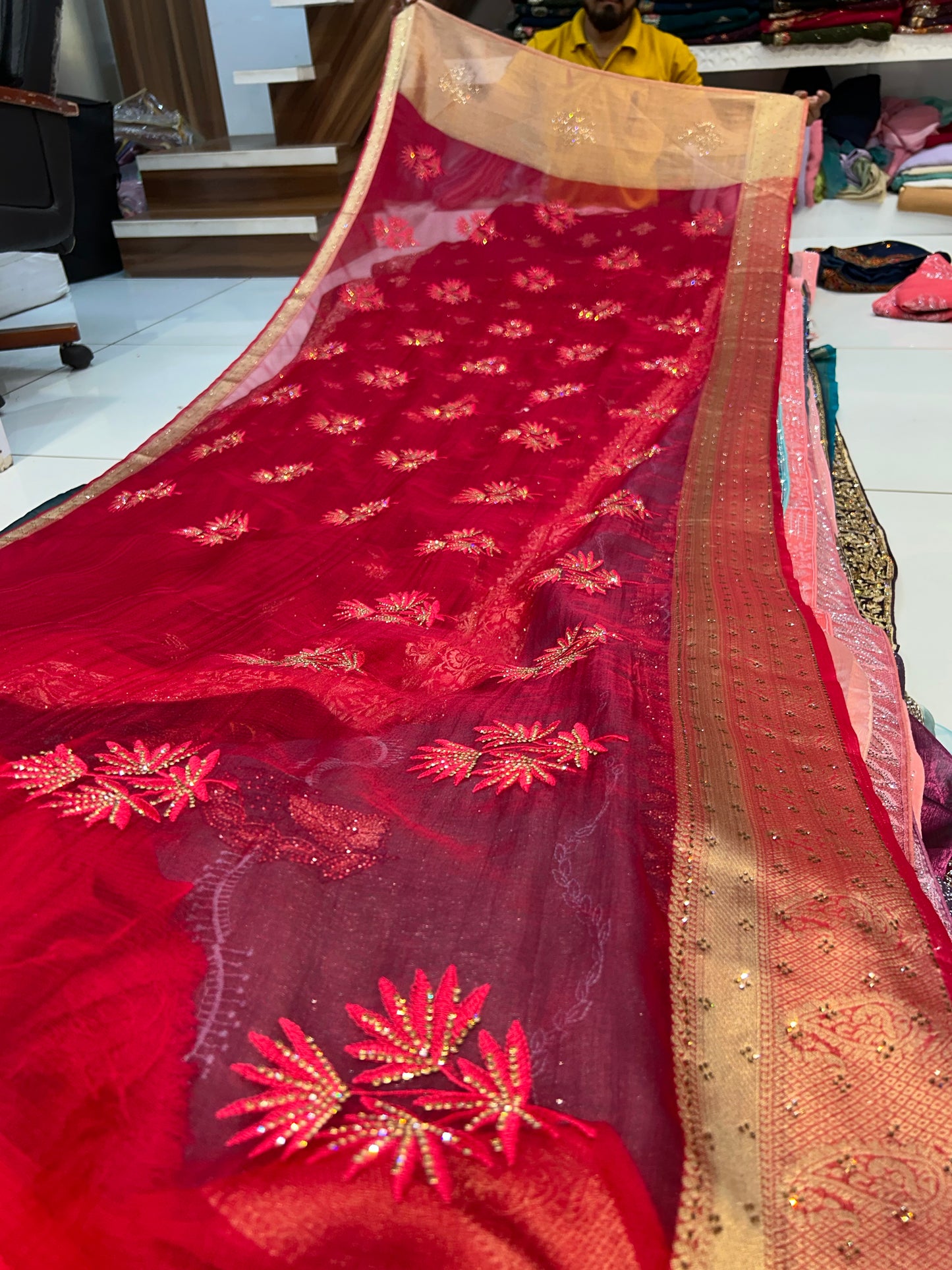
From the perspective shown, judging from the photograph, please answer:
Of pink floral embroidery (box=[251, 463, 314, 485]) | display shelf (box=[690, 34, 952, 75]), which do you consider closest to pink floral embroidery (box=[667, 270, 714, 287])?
pink floral embroidery (box=[251, 463, 314, 485])

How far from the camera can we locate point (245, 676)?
900 mm

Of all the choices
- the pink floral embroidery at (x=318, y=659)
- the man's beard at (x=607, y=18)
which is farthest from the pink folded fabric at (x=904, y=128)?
the pink floral embroidery at (x=318, y=659)

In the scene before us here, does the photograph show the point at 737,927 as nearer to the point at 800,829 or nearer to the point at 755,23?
the point at 800,829

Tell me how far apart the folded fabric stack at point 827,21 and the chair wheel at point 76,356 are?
108 inches

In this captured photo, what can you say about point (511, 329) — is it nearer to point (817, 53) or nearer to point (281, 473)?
point (281, 473)

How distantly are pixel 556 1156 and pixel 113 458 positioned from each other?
1951mm

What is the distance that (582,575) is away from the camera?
113 centimetres

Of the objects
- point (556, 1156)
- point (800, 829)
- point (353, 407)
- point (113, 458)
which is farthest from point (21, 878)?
point (113, 458)

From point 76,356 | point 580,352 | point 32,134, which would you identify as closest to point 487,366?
point 580,352

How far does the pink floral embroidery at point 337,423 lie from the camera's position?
1.70 metres

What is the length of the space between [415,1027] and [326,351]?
1.76 metres

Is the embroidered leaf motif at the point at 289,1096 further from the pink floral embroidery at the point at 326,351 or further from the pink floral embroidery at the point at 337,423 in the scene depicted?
the pink floral embroidery at the point at 326,351

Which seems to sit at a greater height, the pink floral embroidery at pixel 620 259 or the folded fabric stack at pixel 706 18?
the folded fabric stack at pixel 706 18

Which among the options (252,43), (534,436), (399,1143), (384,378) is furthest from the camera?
→ (252,43)
